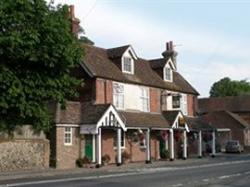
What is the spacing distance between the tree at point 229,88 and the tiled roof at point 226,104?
2063 cm

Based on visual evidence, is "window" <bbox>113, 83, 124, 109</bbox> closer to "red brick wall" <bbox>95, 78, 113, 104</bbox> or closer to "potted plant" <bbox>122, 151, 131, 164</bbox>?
"red brick wall" <bbox>95, 78, 113, 104</bbox>

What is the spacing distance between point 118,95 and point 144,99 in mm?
3853

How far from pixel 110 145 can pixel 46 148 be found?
806 centimetres

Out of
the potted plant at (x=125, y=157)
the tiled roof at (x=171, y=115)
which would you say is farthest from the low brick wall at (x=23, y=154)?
the tiled roof at (x=171, y=115)

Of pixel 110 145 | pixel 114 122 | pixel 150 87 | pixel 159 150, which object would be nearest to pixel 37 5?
pixel 114 122

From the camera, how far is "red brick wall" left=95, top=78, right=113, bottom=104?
135ft

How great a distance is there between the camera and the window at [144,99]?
152ft

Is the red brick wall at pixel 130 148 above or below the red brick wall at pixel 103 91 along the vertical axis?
below

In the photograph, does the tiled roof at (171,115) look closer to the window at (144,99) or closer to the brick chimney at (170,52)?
the window at (144,99)

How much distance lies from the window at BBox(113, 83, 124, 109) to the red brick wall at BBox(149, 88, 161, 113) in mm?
4418

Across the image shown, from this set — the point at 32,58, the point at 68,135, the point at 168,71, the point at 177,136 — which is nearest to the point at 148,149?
the point at 68,135

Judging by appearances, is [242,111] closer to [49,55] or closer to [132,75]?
[132,75]

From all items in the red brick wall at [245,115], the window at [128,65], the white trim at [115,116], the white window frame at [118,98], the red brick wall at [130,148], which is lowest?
the red brick wall at [130,148]

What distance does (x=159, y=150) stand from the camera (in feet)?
160
